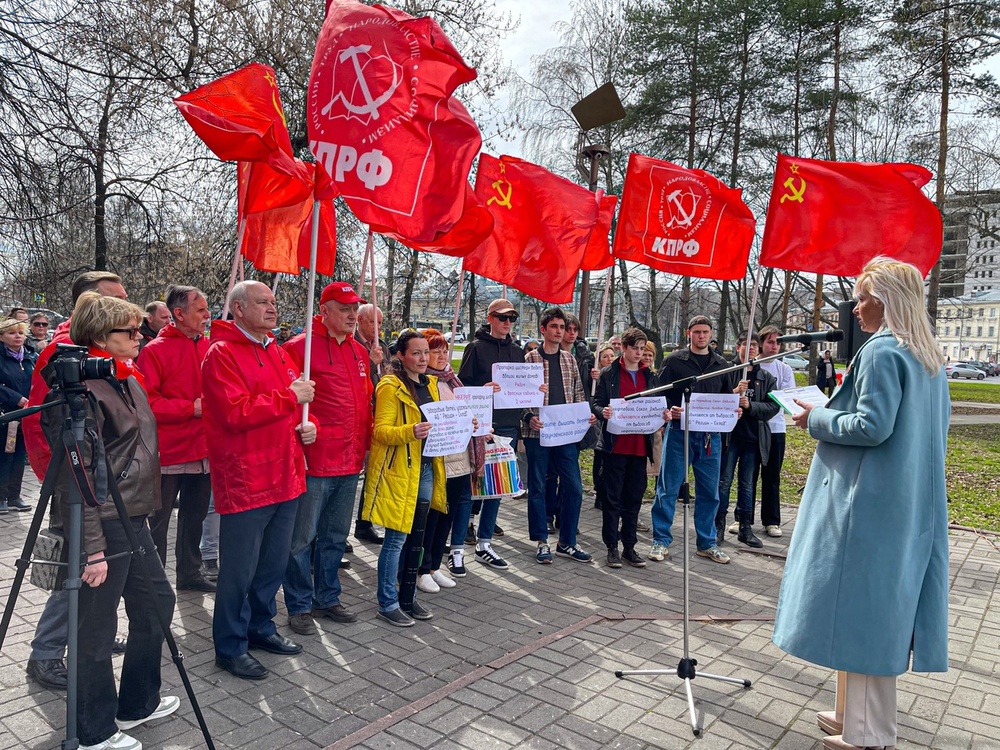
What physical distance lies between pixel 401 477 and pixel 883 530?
2919 mm

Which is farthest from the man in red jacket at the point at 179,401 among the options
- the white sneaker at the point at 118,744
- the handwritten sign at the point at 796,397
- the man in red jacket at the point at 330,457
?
the handwritten sign at the point at 796,397

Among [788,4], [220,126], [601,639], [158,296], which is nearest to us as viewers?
[220,126]

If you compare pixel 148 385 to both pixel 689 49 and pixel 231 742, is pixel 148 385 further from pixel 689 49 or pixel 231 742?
pixel 689 49

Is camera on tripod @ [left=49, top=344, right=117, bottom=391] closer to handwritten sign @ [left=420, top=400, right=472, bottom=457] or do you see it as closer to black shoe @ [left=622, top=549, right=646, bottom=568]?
handwritten sign @ [left=420, top=400, right=472, bottom=457]

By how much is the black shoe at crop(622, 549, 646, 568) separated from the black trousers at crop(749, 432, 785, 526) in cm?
190

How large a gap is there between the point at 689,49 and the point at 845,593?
22910 millimetres

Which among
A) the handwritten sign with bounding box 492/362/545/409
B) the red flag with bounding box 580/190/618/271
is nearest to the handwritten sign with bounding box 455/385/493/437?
the handwritten sign with bounding box 492/362/545/409

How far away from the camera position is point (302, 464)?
14.5 feet

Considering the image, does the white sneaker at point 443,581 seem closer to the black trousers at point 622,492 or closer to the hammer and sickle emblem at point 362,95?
the black trousers at point 622,492

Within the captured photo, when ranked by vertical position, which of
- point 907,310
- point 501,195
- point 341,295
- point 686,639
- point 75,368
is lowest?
point 686,639

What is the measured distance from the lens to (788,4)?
69.2ft

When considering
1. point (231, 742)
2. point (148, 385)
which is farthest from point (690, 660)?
A: point (148, 385)

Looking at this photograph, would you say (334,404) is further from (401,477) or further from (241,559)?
(241,559)

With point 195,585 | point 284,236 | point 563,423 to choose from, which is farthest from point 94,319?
point 563,423
